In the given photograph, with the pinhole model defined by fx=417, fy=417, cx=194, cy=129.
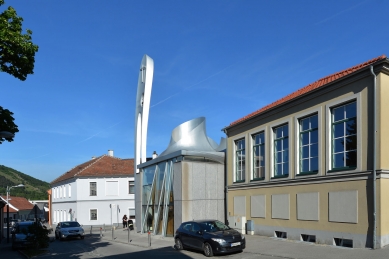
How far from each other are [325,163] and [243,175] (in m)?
7.87

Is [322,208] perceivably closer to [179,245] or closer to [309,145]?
[309,145]

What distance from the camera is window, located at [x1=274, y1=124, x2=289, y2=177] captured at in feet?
68.8

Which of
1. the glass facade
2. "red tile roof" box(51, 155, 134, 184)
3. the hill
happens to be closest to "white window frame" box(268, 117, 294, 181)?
the glass facade

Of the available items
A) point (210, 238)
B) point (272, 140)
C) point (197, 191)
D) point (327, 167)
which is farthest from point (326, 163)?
point (197, 191)

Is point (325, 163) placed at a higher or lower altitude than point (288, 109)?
lower

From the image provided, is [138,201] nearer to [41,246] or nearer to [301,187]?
[41,246]

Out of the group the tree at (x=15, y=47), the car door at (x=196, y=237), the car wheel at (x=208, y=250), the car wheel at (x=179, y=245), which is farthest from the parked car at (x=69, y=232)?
the tree at (x=15, y=47)

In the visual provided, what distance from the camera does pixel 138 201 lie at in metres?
32.6

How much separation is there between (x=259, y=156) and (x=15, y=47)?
Result: 48.5ft

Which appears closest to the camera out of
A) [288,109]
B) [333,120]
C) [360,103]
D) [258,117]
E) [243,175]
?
[360,103]

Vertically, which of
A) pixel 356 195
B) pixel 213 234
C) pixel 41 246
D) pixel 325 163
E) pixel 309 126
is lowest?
pixel 41 246

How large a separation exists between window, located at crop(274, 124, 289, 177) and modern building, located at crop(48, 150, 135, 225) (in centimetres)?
3259

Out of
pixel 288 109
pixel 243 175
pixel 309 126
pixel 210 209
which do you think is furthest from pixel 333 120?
pixel 210 209

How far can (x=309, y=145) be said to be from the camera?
755 inches
